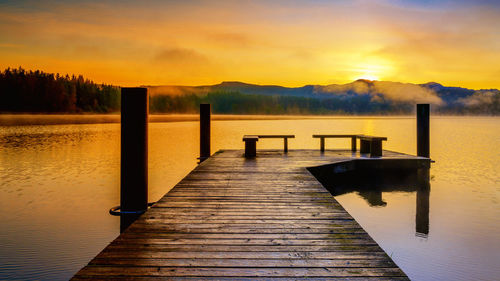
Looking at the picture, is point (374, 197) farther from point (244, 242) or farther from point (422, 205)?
point (244, 242)

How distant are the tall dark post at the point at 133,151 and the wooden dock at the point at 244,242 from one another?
32.0 inches

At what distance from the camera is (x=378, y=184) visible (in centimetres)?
1270

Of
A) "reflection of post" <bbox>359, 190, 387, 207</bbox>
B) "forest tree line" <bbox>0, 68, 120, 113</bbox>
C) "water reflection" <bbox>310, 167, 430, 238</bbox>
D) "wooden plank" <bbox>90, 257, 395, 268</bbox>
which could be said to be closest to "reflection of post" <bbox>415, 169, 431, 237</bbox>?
"water reflection" <bbox>310, 167, 430, 238</bbox>

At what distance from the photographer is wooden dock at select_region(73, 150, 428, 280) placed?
301cm

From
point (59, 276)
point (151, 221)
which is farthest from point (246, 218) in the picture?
point (59, 276)

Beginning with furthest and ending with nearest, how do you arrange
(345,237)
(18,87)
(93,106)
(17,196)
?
(93,106) < (18,87) < (17,196) < (345,237)

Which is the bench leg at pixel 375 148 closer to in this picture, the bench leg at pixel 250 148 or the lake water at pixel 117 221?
the lake water at pixel 117 221

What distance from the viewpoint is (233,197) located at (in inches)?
234

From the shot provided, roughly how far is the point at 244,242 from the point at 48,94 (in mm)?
108655

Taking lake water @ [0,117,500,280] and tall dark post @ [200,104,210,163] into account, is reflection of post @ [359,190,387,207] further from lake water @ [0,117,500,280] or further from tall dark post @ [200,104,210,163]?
tall dark post @ [200,104,210,163]

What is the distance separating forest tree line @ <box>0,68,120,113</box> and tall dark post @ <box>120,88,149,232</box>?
340 ft

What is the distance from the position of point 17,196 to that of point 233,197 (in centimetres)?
909

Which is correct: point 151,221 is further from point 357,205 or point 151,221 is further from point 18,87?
point 18,87

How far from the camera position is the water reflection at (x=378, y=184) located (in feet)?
36.9
